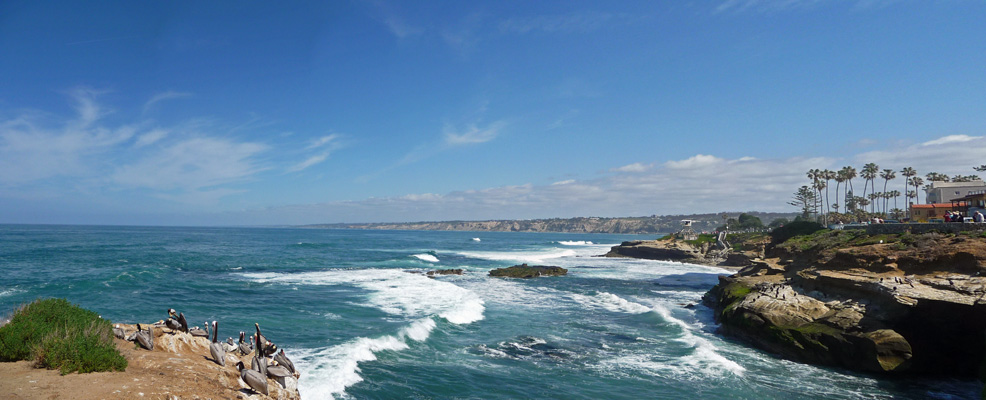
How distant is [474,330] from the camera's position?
23.4 metres

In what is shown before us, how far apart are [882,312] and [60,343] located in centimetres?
2498

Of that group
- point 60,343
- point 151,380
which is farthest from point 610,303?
point 60,343

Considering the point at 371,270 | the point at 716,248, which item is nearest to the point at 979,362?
the point at 371,270

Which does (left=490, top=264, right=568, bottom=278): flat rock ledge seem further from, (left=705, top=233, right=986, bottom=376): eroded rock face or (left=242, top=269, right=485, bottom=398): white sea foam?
(left=705, top=233, right=986, bottom=376): eroded rock face

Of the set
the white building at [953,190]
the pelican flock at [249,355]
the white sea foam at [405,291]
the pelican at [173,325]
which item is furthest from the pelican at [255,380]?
the white building at [953,190]

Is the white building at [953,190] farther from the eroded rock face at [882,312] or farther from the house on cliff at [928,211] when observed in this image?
the eroded rock face at [882,312]

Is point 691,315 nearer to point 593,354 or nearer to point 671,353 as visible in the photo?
point 671,353

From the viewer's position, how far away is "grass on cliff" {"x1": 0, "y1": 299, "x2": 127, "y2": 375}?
930 centimetres

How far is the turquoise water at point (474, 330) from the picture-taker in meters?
15.7

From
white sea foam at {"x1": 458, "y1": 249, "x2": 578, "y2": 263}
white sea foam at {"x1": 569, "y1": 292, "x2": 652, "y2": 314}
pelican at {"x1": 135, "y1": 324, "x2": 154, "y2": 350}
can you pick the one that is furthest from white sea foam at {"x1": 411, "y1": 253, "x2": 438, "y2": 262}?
pelican at {"x1": 135, "y1": 324, "x2": 154, "y2": 350}

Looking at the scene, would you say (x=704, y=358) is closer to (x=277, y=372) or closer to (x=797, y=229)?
(x=277, y=372)

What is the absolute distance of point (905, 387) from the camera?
635 inches

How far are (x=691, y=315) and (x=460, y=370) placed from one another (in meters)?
16.4

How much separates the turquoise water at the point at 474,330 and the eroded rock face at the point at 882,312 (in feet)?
3.33
